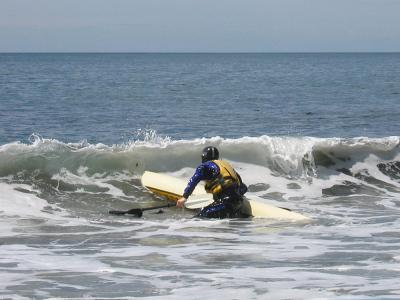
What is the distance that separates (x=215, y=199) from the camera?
1158cm

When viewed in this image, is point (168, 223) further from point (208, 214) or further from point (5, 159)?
point (5, 159)

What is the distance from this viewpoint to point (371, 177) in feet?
52.7

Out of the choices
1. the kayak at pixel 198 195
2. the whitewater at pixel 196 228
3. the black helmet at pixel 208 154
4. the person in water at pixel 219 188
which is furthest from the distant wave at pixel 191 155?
the person in water at pixel 219 188

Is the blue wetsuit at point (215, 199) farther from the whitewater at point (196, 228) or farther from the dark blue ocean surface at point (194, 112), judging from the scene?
the dark blue ocean surface at point (194, 112)

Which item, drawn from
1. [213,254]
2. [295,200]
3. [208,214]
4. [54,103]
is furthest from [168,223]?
[54,103]

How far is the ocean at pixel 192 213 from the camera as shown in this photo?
25.1 feet

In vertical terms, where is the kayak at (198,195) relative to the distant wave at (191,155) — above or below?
below

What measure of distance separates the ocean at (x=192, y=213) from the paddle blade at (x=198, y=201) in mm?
181

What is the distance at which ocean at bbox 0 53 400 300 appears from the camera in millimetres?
7652

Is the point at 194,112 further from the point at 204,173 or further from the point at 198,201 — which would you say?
the point at 204,173

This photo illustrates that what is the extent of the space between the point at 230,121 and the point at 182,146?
11270 mm

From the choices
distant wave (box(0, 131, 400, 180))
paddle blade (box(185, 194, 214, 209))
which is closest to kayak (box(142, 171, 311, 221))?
paddle blade (box(185, 194, 214, 209))

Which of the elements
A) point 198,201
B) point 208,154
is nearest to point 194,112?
point 198,201

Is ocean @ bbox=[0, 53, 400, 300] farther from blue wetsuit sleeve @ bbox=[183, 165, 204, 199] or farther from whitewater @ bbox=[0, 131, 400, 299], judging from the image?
blue wetsuit sleeve @ bbox=[183, 165, 204, 199]
